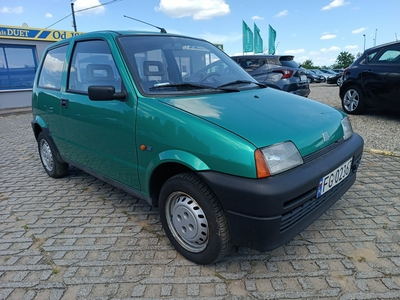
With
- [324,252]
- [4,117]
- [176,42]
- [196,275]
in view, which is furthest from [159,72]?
[4,117]

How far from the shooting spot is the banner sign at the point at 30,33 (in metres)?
12.4

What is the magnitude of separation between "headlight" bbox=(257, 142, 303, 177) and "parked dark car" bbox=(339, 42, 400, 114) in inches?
214

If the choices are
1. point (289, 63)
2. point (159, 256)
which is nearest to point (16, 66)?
point (289, 63)

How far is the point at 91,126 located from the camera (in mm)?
2969

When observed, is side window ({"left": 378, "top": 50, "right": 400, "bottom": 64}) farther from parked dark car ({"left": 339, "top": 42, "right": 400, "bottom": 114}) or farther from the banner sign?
the banner sign

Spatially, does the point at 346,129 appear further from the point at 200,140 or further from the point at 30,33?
the point at 30,33

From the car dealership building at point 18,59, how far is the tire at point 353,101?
13.0 m

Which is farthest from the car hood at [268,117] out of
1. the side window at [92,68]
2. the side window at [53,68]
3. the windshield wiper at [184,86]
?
the side window at [53,68]

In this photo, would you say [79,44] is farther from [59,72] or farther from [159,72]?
[159,72]

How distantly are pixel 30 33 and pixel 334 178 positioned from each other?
1485cm

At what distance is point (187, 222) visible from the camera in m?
2.28

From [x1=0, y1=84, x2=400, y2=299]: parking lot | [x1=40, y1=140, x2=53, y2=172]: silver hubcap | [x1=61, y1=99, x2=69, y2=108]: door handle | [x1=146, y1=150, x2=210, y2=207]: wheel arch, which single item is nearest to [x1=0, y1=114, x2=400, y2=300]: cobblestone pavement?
[x1=0, y1=84, x2=400, y2=299]: parking lot

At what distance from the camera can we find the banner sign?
12.4m

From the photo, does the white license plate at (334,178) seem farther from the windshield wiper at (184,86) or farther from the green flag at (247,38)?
the green flag at (247,38)
